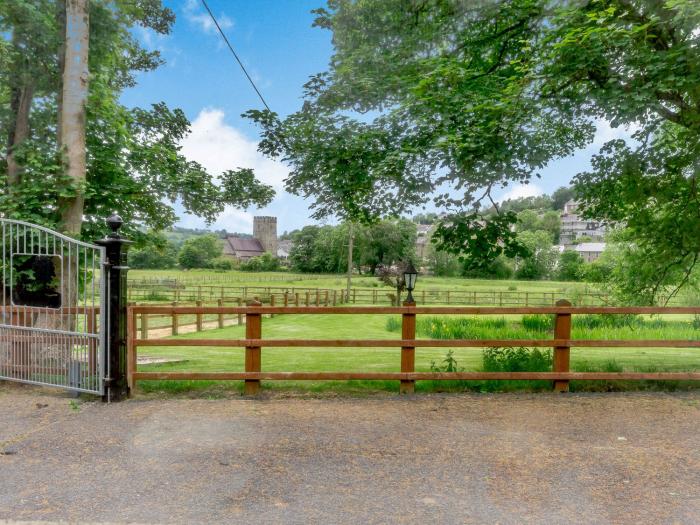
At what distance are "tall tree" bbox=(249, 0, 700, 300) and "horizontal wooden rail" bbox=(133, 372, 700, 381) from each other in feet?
8.58

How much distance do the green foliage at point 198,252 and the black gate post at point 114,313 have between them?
13004mm

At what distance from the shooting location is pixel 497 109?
21.8ft

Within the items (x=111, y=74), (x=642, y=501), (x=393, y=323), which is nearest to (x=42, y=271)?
(x=111, y=74)

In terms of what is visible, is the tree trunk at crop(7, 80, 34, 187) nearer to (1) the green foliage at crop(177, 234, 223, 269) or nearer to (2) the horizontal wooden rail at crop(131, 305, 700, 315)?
(2) the horizontal wooden rail at crop(131, 305, 700, 315)

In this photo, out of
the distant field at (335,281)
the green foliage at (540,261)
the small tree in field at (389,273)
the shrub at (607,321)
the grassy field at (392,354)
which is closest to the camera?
the grassy field at (392,354)

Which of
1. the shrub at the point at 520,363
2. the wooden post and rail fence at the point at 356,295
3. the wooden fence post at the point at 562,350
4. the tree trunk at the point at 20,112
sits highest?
the tree trunk at the point at 20,112

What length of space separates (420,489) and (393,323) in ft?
44.2

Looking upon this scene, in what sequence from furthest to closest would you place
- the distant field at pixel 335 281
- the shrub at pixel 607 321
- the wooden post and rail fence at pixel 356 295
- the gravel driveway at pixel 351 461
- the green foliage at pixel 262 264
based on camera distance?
the wooden post and rail fence at pixel 356 295, the distant field at pixel 335 281, the green foliage at pixel 262 264, the shrub at pixel 607 321, the gravel driveway at pixel 351 461

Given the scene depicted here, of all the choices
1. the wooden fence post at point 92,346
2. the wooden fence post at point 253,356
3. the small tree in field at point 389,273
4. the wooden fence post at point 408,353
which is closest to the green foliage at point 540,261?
the small tree in field at point 389,273

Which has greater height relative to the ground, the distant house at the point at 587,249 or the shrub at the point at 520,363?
the distant house at the point at 587,249

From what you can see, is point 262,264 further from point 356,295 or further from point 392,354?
point 392,354

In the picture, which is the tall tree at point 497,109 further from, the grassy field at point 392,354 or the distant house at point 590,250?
the distant house at point 590,250

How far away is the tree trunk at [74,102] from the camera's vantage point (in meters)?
7.46

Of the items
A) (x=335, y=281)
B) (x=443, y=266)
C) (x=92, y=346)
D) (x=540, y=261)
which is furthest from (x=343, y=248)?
(x=92, y=346)
